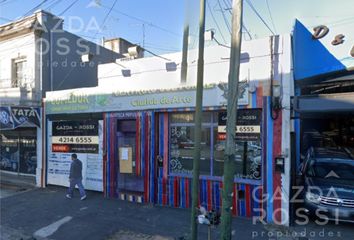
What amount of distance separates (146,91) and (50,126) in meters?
4.77

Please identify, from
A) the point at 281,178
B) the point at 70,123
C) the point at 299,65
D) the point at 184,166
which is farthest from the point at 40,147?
the point at 299,65

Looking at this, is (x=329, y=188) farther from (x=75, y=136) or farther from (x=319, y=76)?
(x=75, y=136)

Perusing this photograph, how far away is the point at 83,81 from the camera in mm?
14258

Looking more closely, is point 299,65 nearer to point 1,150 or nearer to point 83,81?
point 83,81

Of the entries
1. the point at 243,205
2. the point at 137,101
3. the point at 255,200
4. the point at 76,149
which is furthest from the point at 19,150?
the point at 255,200

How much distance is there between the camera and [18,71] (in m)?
13.7

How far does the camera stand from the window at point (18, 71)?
13290 millimetres

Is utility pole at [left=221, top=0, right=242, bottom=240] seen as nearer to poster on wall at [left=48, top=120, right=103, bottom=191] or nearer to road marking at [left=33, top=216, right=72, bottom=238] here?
road marking at [left=33, top=216, right=72, bottom=238]

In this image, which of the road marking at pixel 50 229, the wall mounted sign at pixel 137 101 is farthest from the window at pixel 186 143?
the road marking at pixel 50 229

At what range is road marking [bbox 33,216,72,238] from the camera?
24.3ft

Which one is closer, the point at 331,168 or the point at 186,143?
the point at 331,168

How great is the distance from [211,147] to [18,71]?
9.85m

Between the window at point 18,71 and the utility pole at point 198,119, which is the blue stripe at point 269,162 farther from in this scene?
Answer: the window at point 18,71

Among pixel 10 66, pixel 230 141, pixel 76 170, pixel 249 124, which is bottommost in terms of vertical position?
pixel 76 170
